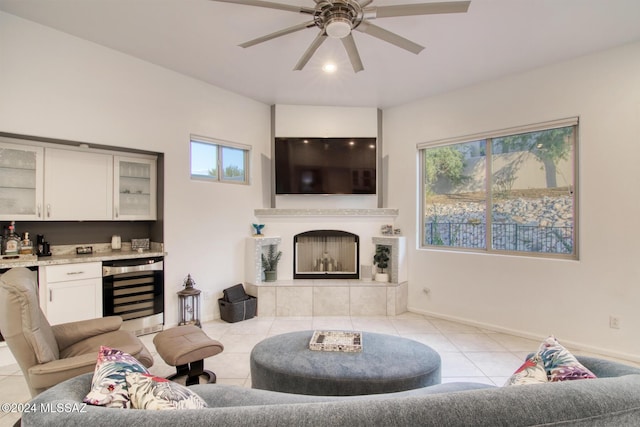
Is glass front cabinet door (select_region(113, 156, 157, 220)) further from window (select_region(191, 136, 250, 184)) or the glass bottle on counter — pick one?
the glass bottle on counter

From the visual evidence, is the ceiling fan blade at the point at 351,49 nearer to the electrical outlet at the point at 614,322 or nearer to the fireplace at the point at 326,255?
the fireplace at the point at 326,255

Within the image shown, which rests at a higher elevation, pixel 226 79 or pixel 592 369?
pixel 226 79

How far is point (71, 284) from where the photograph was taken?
3033 mm

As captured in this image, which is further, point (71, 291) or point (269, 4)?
point (71, 291)

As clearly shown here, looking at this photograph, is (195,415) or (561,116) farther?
(561,116)

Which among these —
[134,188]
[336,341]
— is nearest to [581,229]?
[336,341]

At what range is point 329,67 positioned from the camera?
11.6 ft

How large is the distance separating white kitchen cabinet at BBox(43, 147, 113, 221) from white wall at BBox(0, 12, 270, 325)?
33 centimetres

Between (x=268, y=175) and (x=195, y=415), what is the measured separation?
4.29m

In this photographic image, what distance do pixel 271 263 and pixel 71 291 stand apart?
2363mm

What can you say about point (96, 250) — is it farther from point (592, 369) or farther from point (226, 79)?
point (592, 369)

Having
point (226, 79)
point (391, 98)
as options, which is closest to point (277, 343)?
point (226, 79)

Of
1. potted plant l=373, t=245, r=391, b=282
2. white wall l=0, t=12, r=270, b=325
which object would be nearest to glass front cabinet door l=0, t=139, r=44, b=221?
white wall l=0, t=12, r=270, b=325

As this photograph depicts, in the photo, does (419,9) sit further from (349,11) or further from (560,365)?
(560,365)
